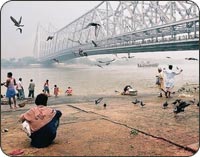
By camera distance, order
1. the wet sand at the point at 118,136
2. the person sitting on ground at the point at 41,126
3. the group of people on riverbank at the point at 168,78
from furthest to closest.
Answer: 1. the group of people on riverbank at the point at 168,78
2. the person sitting on ground at the point at 41,126
3. the wet sand at the point at 118,136

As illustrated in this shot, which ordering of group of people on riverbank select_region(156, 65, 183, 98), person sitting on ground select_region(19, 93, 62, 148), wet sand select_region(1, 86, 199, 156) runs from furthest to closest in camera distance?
group of people on riverbank select_region(156, 65, 183, 98) → person sitting on ground select_region(19, 93, 62, 148) → wet sand select_region(1, 86, 199, 156)

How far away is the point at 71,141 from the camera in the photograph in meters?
3.48

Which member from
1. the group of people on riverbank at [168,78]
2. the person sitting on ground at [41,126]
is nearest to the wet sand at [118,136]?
the person sitting on ground at [41,126]

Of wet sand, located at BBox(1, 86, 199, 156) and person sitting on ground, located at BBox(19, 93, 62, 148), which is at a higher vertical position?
person sitting on ground, located at BBox(19, 93, 62, 148)

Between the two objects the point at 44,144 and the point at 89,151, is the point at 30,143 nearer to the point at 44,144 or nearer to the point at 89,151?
the point at 44,144

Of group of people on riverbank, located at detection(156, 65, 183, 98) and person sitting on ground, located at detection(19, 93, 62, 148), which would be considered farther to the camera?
group of people on riverbank, located at detection(156, 65, 183, 98)

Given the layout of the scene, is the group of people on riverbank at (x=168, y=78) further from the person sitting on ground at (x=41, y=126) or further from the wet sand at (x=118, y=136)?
the person sitting on ground at (x=41, y=126)

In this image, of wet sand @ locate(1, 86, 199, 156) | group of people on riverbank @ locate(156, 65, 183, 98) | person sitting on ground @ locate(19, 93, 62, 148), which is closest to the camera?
wet sand @ locate(1, 86, 199, 156)

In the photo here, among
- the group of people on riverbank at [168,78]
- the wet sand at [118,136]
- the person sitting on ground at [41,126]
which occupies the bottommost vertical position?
the wet sand at [118,136]

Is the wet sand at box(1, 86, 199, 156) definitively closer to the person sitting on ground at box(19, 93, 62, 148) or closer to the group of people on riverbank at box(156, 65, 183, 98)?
the person sitting on ground at box(19, 93, 62, 148)

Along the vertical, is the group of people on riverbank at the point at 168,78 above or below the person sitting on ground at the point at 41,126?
above

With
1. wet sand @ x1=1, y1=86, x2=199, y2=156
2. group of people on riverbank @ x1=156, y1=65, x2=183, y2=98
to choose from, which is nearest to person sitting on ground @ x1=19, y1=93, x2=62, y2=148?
wet sand @ x1=1, y1=86, x2=199, y2=156

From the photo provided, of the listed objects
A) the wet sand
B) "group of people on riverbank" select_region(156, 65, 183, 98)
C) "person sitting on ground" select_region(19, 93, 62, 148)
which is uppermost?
"group of people on riverbank" select_region(156, 65, 183, 98)

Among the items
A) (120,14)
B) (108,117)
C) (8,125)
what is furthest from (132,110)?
(120,14)
